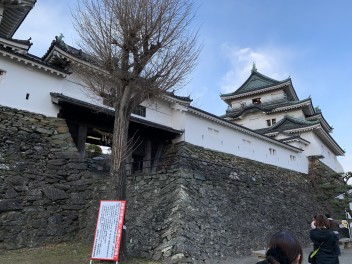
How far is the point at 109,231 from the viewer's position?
19.1 ft

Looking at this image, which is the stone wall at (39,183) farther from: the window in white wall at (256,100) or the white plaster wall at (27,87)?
the window in white wall at (256,100)

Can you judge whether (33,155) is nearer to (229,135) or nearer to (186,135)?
(186,135)

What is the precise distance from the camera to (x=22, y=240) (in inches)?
300

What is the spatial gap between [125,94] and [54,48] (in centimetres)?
489

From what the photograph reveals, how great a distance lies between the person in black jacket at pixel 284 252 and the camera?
1.94m

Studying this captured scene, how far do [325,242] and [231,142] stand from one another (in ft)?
37.4

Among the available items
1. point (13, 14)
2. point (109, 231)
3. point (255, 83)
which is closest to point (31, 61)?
point (13, 14)

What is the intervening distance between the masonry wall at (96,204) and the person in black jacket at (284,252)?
5.34m

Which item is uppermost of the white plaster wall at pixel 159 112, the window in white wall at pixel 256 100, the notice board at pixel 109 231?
the window in white wall at pixel 256 100

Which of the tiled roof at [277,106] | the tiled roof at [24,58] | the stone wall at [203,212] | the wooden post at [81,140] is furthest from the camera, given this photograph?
the tiled roof at [277,106]

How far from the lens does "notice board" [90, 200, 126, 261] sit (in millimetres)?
5605

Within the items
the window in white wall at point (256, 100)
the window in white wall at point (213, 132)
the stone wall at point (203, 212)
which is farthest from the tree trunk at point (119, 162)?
the window in white wall at point (256, 100)

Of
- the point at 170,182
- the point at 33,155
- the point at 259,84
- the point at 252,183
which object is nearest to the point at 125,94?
the point at 170,182

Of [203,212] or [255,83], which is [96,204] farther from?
[255,83]
